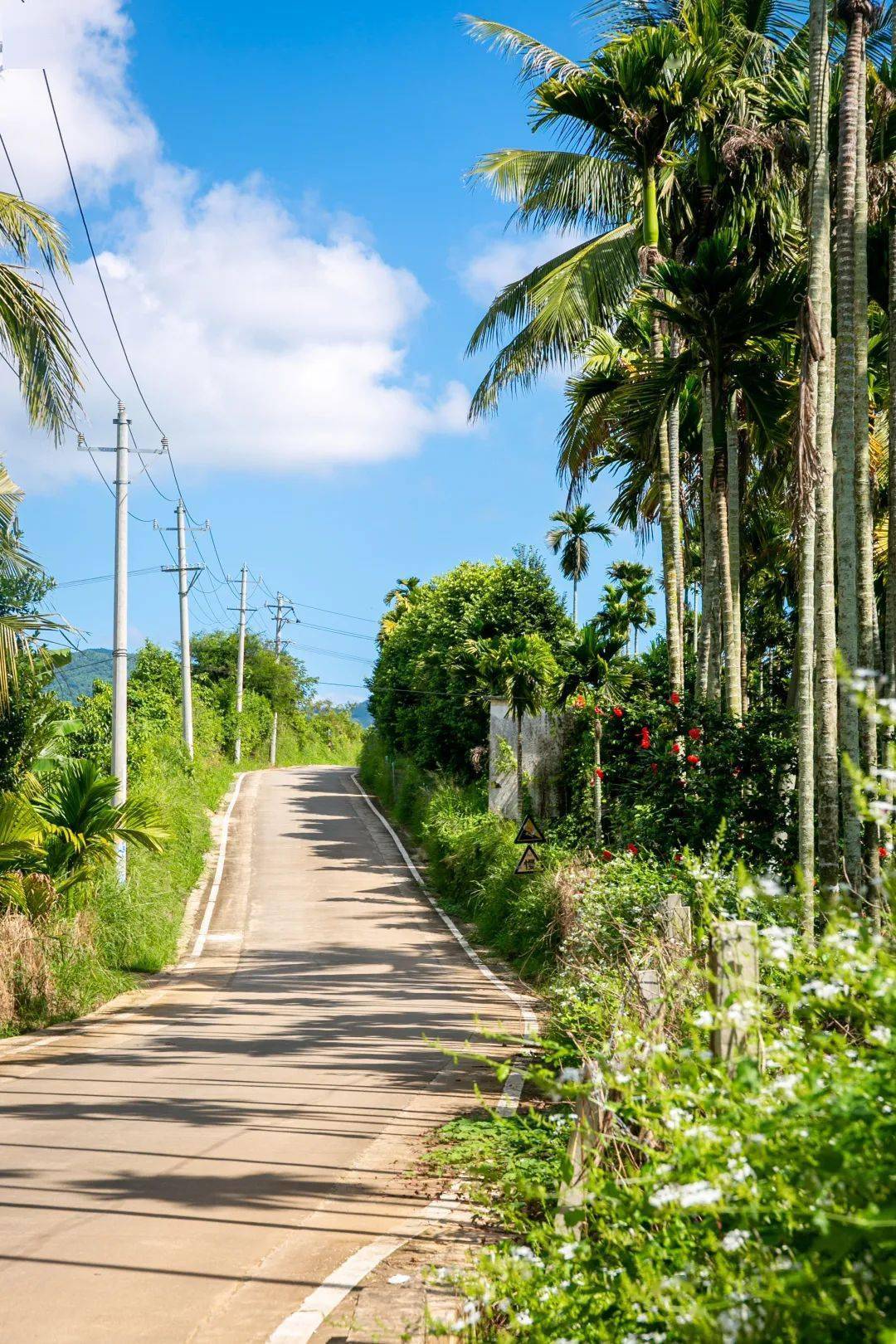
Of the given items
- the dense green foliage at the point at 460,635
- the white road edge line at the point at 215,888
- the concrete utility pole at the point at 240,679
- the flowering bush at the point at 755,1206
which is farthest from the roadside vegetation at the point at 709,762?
the concrete utility pole at the point at 240,679

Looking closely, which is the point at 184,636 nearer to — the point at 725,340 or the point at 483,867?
the point at 483,867

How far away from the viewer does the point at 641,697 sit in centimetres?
2100

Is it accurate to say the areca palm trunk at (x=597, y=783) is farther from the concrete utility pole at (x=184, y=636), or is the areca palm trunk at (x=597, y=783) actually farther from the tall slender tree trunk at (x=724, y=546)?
the concrete utility pole at (x=184, y=636)

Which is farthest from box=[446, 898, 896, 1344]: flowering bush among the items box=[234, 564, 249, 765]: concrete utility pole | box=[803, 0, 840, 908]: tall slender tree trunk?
box=[234, 564, 249, 765]: concrete utility pole

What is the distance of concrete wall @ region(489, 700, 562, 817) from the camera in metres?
26.8

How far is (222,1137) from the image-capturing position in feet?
28.0

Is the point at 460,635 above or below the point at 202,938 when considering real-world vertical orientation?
above

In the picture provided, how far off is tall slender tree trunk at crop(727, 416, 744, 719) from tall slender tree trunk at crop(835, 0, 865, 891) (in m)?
3.55

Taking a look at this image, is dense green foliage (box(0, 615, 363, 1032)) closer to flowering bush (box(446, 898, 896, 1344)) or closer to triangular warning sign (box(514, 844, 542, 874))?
triangular warning sign (box(514, 844, 542, 874))

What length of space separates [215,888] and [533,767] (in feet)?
25.4

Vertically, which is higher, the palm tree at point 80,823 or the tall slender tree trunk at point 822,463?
the tall slender tree trunk at point 822,463

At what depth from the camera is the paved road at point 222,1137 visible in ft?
18.3

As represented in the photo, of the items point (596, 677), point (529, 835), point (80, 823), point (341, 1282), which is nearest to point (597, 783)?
point (529, 835)

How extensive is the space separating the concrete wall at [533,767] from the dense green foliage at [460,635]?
5501mm
